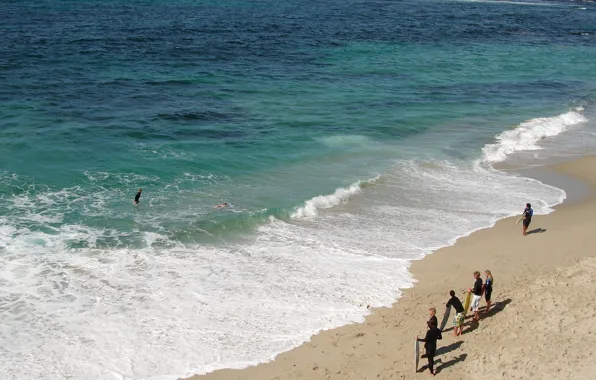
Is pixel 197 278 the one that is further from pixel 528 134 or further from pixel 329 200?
pixel 528 134

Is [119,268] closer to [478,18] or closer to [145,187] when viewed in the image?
[145,187]

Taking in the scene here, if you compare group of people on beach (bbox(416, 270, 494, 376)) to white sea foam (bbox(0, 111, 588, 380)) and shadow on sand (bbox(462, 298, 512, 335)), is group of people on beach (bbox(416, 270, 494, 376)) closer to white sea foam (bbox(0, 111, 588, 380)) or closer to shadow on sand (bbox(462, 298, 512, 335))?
shadow on sand (bbox(462, 298, 512, 335))

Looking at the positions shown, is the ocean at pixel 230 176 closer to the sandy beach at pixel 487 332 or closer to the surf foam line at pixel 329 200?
the surf foam line at pixel 329 200

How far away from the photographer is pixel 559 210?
2583 centimetres

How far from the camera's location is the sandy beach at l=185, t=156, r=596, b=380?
15117 millimetres

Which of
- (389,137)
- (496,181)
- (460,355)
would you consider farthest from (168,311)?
(389,137)

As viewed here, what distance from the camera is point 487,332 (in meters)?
16.5

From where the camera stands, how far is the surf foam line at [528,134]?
1309 inches

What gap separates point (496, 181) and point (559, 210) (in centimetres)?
393

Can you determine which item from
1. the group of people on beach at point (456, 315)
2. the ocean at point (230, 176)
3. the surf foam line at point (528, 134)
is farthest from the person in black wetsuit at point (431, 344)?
the surf foam line at point (528, 134)

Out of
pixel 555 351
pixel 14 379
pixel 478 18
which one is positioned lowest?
pixel 14 379

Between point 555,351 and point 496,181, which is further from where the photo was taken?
point 496,181

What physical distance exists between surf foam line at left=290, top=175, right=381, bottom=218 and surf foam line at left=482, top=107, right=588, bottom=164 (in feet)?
25.7

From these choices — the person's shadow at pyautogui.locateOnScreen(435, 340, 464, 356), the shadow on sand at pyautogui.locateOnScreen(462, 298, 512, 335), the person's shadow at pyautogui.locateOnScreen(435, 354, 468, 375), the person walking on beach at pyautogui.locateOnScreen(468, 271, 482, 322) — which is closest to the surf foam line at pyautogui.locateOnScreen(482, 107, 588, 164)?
the shadow on sand at pyautogui.locateOnScreen(462, 298, 512, 335)
